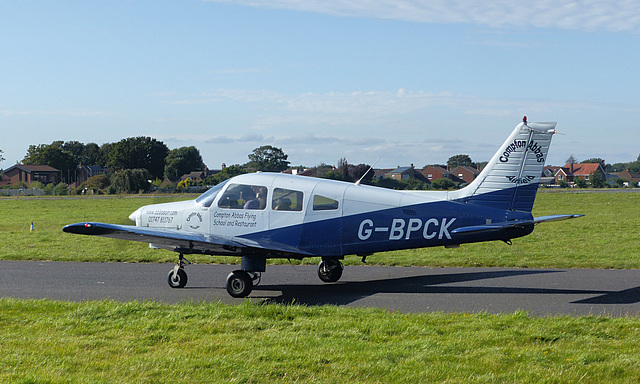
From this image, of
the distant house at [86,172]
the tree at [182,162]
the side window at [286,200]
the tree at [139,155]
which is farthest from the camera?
the distant house at [86,172]

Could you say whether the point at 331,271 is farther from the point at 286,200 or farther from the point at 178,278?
the point at 178,278

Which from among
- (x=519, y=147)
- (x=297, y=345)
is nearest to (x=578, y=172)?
(x=519, y=147)

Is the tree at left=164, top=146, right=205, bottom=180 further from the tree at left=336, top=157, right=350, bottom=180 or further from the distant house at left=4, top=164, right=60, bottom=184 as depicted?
the tree at left=336, top=157, right=350, bottom=180

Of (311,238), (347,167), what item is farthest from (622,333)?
(347,167)

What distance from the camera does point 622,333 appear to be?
7.53 m

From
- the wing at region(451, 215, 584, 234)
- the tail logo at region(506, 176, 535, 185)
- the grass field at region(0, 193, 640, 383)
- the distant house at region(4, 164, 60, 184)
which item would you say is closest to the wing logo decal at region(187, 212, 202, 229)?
the grass field at region(0, 193, 640, 383)

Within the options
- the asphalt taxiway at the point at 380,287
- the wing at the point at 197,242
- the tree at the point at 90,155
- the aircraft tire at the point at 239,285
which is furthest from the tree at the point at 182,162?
the aircraft tire at the point at 239,285

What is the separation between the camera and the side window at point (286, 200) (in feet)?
37.9

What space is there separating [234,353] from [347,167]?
12967 millimetres

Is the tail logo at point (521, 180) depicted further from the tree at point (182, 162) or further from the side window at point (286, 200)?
the tree at point (182, 162)

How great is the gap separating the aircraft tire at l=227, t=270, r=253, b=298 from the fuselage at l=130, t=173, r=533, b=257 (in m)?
0.93

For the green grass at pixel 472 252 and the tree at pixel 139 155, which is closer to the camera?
the green grass at pixel 472 252

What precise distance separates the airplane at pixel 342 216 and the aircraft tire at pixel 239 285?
0.7 inches

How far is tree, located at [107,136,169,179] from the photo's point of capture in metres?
138
